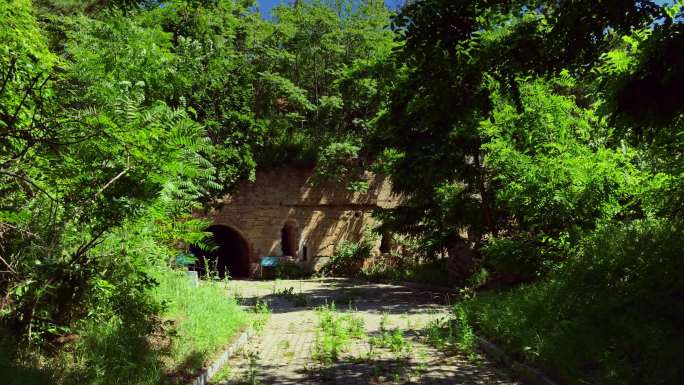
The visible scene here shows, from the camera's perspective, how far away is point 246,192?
84.6ft

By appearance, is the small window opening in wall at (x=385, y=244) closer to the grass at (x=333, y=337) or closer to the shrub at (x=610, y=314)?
the grass at (x=333, y=337)

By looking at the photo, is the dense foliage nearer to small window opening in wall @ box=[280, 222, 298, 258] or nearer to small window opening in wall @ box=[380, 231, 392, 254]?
small window opening in wall @ box=[380, 231, 392, 254]

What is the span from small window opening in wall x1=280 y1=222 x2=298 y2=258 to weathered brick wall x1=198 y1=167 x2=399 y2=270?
0.22 meters

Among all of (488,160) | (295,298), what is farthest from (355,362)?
(295,298)

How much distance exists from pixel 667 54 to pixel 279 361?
6011 millimetres

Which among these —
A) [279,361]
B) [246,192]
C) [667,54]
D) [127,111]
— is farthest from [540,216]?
[246,192]

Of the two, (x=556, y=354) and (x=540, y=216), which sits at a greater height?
(x=540, y=216)

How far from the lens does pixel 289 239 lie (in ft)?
91.8

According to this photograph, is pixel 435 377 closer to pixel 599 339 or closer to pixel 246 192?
pixel 599 339

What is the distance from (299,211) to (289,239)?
1894 mm

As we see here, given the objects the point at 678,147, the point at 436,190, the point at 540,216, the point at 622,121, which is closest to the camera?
the point at 622,121

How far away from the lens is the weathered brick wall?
84.6 ft

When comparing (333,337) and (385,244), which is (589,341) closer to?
(333,337)

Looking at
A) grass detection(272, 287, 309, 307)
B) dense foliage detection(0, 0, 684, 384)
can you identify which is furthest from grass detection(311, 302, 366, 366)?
grass detection(272, 287, 309, 307)
